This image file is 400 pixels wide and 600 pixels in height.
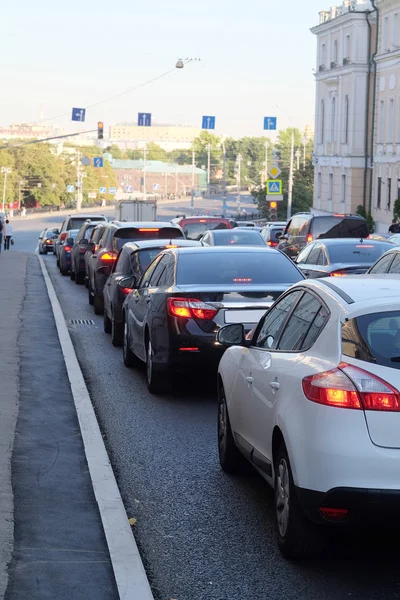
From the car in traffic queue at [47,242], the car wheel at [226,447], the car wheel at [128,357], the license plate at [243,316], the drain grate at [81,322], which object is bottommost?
the car in traffic queue at [47,242]

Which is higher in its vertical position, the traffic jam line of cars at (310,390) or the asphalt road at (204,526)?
the traffic jam line of cars at (310,390)

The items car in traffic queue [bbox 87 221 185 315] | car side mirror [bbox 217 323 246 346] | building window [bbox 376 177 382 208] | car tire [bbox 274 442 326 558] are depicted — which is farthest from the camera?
building window [bbox 376 177 382 208]

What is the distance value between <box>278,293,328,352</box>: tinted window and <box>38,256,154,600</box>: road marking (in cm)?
137

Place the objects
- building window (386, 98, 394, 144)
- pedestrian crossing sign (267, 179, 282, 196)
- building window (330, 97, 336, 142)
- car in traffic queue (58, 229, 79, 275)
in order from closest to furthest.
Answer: car in traffic queue (58, 229, 79, 275) < pedestrian crossing sign (267, 179, 282, 196) < building window (386, 98, 394, 144) < building window (330, 97, 336, 142)

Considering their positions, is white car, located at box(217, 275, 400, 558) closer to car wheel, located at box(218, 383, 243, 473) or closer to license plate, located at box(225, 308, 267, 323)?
car wheel, located at box(218, 383, 243, 473)

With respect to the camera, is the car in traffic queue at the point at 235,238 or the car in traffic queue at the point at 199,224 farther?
the car in traffic queue at the point at 199,224

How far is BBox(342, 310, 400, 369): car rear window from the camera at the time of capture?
5.55 metres

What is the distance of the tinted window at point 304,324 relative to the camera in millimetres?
6133

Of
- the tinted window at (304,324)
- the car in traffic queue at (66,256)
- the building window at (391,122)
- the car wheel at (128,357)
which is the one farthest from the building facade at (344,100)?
the tinted window at (304,324)

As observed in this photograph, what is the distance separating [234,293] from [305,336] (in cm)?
469

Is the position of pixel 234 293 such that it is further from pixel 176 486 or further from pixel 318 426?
pixel 318 426

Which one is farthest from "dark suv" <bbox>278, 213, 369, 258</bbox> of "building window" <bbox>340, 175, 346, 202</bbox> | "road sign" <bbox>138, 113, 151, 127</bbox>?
"road sign" <bbox>138, 113, 151, 127</bbox>

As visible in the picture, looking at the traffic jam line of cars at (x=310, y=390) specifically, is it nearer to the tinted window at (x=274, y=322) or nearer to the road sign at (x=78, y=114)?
the tinted window at (x=274, y=322)

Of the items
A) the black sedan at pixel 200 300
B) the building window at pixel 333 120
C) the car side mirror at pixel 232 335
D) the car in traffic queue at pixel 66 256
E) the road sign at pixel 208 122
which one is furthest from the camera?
the road sign at pixel 208 122
